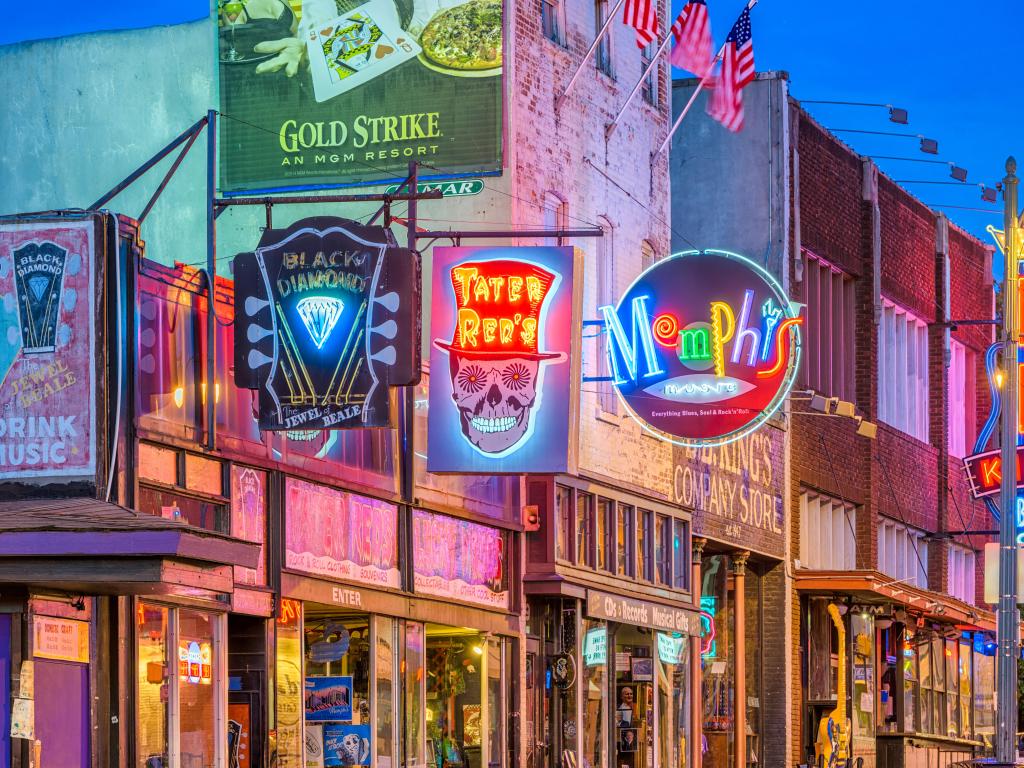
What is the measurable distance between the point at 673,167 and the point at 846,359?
18.2 feet

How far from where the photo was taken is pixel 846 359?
1619 inches

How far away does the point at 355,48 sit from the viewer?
96.0ft

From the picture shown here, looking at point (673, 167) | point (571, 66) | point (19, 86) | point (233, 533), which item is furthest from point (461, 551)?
point (673, 167)

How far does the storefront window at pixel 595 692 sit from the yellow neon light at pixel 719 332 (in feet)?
13.4

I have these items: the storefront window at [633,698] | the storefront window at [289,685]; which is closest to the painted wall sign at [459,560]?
the storefront window at [289,685]

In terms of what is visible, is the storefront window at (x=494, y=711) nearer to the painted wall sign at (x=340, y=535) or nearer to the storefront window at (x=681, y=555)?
the painted wall sign at (x=340, y=535)

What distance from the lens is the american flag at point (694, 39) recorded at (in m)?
31.2

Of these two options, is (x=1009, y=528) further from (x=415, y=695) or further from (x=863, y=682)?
(x=863, y=682)

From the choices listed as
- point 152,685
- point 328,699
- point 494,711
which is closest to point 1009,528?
point 494,711

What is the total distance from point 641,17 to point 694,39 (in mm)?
1335

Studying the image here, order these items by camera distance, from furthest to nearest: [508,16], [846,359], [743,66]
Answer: [846,359]
[743,66]
[508,16]

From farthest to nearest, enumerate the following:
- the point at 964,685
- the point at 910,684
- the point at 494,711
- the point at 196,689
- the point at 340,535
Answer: the point at 964,685
the point at 910,684
the point at 494,711
the point at 340,535
the point at 196,689

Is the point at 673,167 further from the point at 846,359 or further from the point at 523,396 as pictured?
the point at 523,396

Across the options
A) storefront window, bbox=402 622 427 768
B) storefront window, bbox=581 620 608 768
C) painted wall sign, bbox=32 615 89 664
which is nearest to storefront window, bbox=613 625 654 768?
storefront window, bbox=581 620 608 768
